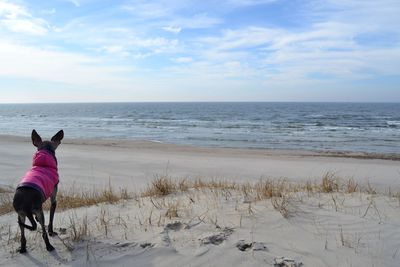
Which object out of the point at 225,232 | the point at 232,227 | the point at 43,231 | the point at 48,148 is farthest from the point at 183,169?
the point at 43,231

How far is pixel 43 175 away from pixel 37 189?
1.10 feet

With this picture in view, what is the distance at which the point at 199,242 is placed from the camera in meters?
4.39

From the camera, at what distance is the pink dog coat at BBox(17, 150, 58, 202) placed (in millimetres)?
4379

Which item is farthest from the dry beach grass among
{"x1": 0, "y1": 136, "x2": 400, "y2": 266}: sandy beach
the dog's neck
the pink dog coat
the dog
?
the dog's neck

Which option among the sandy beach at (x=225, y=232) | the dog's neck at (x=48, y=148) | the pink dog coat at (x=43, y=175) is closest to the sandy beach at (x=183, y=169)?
the sandy beach at (x=225, y=232)

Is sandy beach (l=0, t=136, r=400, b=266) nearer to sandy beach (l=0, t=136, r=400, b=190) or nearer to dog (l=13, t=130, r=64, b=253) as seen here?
dog (l=13, t=130, r=64, b=253)

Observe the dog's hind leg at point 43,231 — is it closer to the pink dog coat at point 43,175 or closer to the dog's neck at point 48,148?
the pink dog coat at point 43,175

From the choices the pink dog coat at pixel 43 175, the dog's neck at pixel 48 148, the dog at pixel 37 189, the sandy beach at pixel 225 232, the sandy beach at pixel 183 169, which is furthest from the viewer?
the sandy beach at pixel 183 169

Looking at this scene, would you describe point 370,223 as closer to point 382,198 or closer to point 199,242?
point 382,198

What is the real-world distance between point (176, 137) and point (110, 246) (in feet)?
98.8

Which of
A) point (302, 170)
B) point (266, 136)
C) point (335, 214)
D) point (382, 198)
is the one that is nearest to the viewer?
point (335, 214)

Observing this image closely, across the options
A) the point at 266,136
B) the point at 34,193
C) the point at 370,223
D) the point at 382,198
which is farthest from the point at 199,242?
the point at 266,136

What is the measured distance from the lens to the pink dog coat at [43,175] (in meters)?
4.38

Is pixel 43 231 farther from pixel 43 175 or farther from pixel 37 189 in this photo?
pixel 43 175
